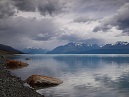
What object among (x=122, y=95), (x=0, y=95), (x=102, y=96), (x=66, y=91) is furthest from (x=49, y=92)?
(x=0, y=95)

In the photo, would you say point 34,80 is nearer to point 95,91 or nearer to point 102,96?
point 95,91

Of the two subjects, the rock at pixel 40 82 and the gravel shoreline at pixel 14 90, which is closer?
the gravel shoreline at pixel 14 90

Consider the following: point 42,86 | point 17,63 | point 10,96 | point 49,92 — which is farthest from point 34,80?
point 17,63

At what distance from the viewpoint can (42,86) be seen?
42.4m

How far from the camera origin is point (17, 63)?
95188 mm

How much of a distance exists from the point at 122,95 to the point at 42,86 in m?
15.3

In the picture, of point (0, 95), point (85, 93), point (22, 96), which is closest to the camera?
point (0, 95)

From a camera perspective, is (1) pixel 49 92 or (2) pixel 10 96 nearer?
(2) pixel 10 96

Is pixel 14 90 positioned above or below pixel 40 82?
above

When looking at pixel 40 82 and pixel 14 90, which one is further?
pixel 40 82

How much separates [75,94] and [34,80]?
11.2 meters

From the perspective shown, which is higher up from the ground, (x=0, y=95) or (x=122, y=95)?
(x=0, y=95)

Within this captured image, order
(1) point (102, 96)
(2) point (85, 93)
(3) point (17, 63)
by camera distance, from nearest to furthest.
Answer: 1. (1) point (102, 96)
2. (2) point (85, 93)
3. (3) point (17, 63)

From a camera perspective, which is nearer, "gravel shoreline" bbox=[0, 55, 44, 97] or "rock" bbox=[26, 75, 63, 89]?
"gravel shoreline" bbox=[0, 55, 44, 97]
